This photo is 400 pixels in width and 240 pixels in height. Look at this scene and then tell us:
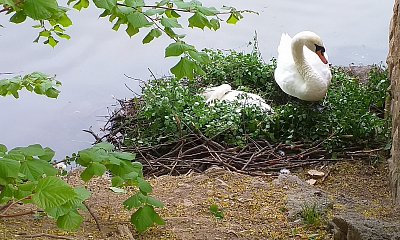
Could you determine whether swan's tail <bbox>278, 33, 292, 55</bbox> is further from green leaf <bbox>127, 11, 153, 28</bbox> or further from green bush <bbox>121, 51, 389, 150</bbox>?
green leaf <bbox>127, 11, 153, 28</bbox>

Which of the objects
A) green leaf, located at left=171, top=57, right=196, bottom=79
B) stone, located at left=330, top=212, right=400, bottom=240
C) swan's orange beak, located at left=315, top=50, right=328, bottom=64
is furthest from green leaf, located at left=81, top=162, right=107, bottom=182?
swan's orange beak, located at left=315, top=50, right=328, bottom=64

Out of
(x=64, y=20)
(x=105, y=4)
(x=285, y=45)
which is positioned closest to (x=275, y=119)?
(x=285, y=45)

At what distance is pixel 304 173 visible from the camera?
320cm

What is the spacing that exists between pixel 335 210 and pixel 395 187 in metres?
0.42

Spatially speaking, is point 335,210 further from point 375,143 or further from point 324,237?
point 375,143

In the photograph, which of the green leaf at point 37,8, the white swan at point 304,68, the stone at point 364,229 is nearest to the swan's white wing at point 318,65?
the white swan at point 304,68

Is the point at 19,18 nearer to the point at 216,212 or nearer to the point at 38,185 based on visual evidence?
the point at 38,185

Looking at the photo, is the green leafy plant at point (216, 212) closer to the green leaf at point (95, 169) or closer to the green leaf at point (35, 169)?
the green leaf at point (95, 169)

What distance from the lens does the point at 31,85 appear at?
1694 millimetres

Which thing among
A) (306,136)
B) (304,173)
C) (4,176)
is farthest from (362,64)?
(4,176)

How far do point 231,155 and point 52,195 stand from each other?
2420mm

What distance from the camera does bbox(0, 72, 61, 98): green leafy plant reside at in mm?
1631

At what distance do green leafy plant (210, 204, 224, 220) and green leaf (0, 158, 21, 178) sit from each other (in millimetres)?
1147

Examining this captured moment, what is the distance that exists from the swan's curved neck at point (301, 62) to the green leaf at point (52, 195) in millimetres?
2823
